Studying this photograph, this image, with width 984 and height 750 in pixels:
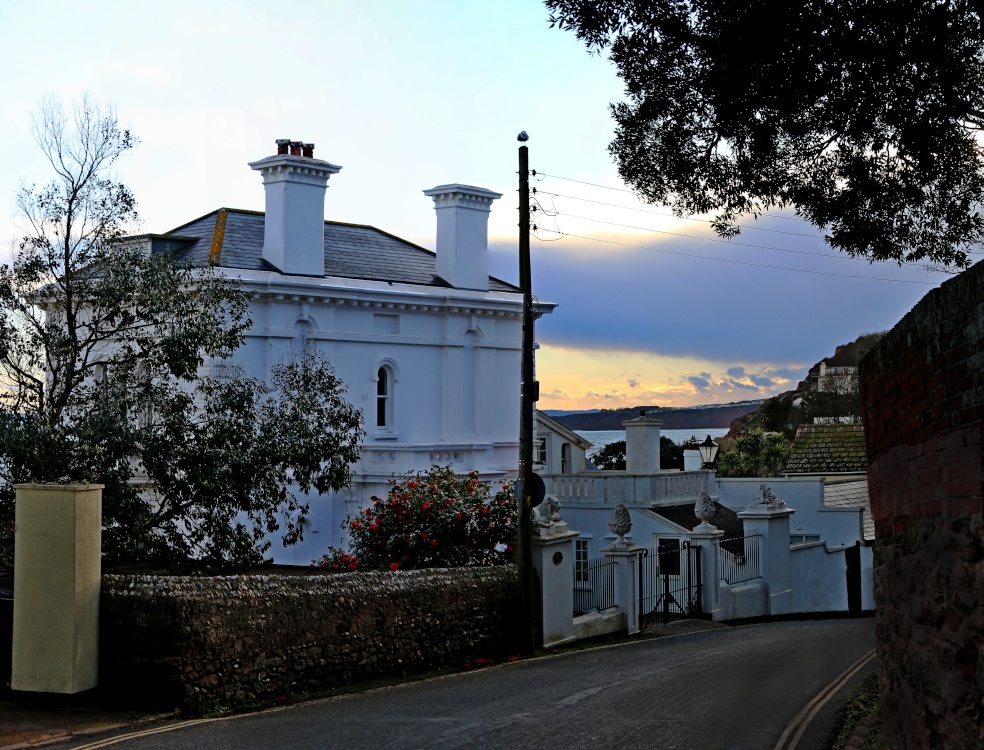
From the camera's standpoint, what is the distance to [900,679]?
25.7 ft

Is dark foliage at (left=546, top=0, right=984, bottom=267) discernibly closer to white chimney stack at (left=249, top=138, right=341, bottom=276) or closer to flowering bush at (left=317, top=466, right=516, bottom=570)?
flowering bush at (left=317, top=466, right=516, bottom=570)

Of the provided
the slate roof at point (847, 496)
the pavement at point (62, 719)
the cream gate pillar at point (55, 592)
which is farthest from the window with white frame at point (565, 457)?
the cream gate pillar at point (55, 592)

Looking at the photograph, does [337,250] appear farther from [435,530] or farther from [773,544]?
[435,530]

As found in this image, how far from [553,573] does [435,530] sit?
92.8 inches

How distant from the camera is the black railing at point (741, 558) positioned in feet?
92.8

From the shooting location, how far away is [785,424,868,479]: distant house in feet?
162

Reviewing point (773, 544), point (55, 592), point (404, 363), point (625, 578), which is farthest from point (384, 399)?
point (55, 592)

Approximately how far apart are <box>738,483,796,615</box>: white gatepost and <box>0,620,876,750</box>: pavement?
14.3 metres

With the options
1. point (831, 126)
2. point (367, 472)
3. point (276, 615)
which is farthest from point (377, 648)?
point (367, 472)

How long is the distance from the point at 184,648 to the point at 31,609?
1.92 m

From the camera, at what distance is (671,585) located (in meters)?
27.8

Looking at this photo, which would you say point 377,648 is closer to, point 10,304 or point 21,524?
point 21,524

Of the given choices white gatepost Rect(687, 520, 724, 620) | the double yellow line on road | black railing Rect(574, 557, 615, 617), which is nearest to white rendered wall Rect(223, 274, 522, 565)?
black railing Rect(574, 557, 615, 617)

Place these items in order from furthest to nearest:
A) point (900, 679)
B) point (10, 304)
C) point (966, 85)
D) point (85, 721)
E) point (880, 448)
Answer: point (10, 304)
point (85, 721)
point (966, 85)
point (880, 448)
point (900, 679)
